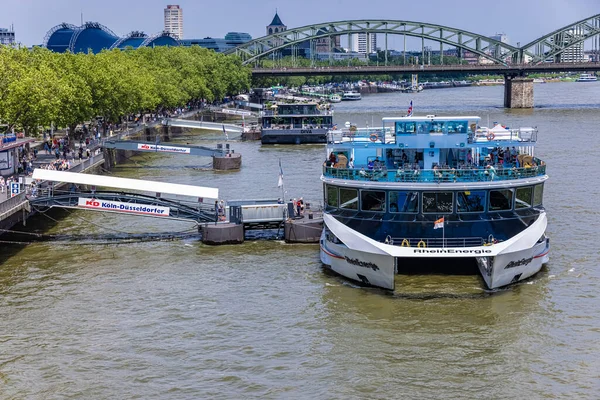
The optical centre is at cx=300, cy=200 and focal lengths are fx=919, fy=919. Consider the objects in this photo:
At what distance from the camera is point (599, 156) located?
71.2 meters

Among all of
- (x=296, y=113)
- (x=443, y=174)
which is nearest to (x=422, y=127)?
(x=443, y=174)

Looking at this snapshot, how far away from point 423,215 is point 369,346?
831cm

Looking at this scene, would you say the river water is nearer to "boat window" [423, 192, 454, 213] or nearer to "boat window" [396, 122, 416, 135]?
"boat window" [423, 192, 454, 213]

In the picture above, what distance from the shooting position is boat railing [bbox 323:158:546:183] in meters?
33.9

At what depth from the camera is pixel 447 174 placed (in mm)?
34094

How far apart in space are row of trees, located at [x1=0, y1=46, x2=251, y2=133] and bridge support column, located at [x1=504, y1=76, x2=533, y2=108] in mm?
51712

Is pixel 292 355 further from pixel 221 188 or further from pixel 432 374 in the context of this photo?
pixel 221 188

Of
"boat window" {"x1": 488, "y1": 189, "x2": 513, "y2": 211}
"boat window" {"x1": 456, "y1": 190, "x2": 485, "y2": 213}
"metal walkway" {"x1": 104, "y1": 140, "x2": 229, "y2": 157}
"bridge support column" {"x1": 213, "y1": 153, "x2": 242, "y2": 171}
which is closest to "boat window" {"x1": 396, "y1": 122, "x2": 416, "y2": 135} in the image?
"boat window" {"x1": 456, "y1": 190, "x2": 485, "y2": 213}

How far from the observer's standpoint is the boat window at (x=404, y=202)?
1357 inches

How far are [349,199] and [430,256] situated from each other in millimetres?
4963

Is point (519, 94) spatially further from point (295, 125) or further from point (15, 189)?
point (15, 189)

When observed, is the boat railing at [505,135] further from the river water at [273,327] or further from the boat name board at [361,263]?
the boat name board at [361,263]

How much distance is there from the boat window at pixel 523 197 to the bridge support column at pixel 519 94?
117171mm


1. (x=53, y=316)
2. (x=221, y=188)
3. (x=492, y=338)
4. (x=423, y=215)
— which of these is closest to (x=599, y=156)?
(x=221, y=188)
